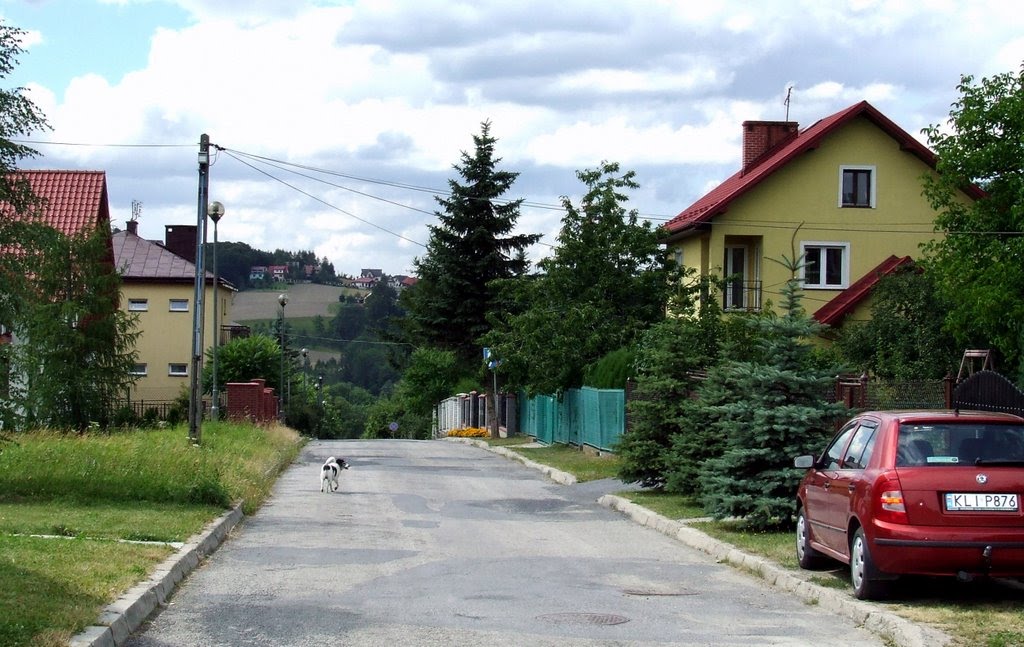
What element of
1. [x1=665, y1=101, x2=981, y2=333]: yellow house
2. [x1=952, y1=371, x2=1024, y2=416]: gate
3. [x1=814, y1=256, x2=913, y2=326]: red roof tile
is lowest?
[x1=952, y1=371, x2=1024, y2=416]: gate

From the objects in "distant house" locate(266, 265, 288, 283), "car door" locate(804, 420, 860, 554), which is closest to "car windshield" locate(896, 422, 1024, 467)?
"car door" locate(804, 420, 860, 554)

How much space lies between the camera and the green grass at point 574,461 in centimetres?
2547

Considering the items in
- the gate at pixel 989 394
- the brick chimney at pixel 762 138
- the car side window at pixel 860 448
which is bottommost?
the car side window at pixel 860 448

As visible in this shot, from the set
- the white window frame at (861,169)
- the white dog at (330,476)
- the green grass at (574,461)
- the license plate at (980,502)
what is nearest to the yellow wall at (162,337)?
the green grass at (574,461)

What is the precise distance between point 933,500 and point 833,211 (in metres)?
31.3

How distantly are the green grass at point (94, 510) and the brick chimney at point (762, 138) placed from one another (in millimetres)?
22010

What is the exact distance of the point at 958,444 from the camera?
9789mm

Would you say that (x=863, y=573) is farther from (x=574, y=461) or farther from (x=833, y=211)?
(x=833, y=211)

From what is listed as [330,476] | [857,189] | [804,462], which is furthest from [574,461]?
[804,462]

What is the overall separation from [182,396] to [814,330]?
37.2 metres

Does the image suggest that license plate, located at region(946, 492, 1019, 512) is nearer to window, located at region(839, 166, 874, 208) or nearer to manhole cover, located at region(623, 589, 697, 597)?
manhole cover, located at region(623, 589, 697, 597)

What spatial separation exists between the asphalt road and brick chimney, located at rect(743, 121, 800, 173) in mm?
25167

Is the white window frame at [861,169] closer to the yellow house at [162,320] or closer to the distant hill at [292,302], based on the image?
the yellow house at [162,320]

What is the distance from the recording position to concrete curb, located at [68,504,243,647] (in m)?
7.82
